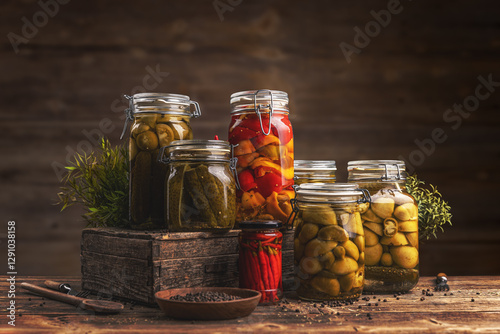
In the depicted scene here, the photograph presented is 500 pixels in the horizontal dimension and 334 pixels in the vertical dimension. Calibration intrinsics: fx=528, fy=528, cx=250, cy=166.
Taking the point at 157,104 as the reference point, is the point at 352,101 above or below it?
→ above

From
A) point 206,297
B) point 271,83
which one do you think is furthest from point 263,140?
point 271,83

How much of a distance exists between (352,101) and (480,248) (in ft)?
2.30

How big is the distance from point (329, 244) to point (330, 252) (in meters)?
0.02

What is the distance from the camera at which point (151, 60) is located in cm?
181

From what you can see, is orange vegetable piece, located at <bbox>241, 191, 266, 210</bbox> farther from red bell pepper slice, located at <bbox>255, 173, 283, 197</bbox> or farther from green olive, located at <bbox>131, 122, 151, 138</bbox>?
green olive, located at <bbox>131, 122, 151, 138</bbox>

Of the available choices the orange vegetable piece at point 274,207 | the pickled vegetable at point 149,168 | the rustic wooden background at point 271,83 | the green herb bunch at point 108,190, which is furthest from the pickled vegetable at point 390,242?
the rustic wooden background at point 271,83

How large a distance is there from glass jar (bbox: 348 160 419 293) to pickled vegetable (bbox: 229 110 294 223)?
0.60 ft

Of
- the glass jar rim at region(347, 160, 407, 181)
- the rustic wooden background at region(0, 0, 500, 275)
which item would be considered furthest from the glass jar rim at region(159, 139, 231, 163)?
the rustic wooden background at region(0, 0, 500, 275)

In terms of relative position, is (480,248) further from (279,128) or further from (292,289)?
(279,128)

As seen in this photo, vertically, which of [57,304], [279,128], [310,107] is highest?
[310,107]

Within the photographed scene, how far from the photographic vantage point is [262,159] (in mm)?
1134

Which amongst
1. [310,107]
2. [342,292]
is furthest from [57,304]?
[310,107]

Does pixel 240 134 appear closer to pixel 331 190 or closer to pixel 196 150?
pixel 196 150

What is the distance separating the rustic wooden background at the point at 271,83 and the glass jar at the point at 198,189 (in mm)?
761
